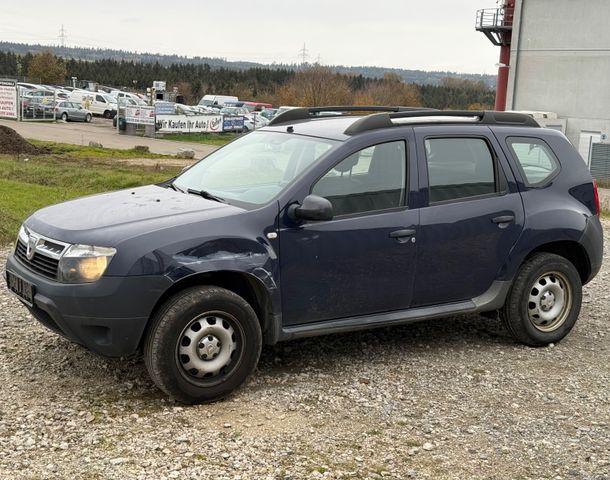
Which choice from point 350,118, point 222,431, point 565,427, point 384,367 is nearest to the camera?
point 222,431

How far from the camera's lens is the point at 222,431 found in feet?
15.5

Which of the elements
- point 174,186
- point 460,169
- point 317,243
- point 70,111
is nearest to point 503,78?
point 70,111

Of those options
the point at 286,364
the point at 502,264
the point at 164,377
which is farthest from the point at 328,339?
the point at 164,377

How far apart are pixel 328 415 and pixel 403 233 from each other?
1.49m

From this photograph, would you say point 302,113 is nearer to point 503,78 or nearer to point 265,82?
point 503,78

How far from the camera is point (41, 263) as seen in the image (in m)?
5.16

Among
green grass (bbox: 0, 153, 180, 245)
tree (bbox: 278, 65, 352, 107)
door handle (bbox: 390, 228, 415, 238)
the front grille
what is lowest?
green grass (bbox: 0, 153, 180, 245)

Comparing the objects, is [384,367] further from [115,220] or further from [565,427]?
[115,220]

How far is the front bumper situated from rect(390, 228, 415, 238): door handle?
173 cm

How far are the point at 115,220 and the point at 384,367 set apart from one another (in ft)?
7.45

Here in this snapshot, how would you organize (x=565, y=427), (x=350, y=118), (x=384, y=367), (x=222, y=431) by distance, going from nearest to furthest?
(x=222, y=431) < (x=565, y=427) < (x=384, y=367) < (x=350, y=118)

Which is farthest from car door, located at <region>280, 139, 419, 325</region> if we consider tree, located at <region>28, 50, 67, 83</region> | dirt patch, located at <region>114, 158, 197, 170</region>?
tree, located at <region>28, 50, 67, 83</region>

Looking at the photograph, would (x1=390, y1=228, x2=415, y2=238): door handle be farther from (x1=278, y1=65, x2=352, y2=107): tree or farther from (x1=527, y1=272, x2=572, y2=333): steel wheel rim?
(x1=278, y1=65, x2=352, y2=107): tree

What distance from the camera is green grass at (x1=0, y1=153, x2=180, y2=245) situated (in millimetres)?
11898
